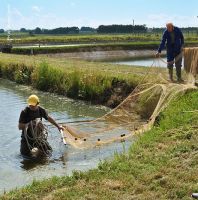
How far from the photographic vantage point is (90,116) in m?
17.8

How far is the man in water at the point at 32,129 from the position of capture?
12.0 metres

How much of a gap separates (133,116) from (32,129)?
187 inches

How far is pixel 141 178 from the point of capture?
27.6ft

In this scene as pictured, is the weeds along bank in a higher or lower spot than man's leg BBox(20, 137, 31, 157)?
higher

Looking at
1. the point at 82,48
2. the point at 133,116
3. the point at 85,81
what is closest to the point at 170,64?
the point at 133,116

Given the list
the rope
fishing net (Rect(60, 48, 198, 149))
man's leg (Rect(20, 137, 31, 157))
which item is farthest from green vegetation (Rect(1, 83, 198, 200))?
man's leg (Rect(20, 137, 31, 157))

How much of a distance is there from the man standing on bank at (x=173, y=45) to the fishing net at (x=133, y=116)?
1.28 ft

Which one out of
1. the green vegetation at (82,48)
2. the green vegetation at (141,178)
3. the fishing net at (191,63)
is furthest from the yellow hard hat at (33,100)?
the green vegetation at (82,48)

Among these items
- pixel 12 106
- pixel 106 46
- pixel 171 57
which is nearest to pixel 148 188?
pixel 171 57

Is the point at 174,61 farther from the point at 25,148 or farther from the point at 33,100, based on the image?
the point at 25,148

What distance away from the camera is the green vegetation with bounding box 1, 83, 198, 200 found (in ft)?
25.5

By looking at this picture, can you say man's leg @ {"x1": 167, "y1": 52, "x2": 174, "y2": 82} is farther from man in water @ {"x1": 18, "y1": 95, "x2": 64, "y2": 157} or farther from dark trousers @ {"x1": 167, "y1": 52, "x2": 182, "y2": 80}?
man in water @ {"x1": 18, "y1": 95, "x2": 64, "y2": 157}

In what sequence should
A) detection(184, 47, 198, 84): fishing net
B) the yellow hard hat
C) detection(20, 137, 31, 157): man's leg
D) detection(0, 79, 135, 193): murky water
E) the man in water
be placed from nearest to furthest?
detection(0, 79, 135, 193): murky water, the yellow hard hat, the man in water, detection(20, 137, 31, 157): man's leg, detection(184, 47, 198, 84): fishing net

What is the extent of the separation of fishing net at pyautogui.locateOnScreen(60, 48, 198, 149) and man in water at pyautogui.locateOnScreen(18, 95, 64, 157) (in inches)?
32.8
